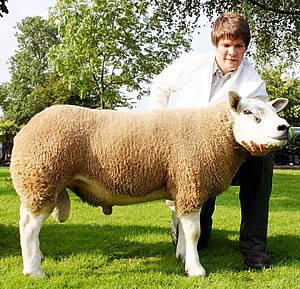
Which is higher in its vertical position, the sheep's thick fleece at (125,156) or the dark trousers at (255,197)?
the sheep's thick fleece at (125,156)

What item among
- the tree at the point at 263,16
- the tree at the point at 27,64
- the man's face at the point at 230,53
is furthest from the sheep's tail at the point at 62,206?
the tree at the point at 27,64

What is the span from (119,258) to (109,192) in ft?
2.92

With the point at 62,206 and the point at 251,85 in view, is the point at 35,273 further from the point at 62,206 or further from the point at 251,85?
the point at 251,85

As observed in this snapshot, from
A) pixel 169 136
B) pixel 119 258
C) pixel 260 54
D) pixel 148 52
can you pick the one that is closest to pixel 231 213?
pixel 119 258

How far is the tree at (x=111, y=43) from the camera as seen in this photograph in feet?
77.0

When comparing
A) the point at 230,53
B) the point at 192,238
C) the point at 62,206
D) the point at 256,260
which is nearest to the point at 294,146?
Result: the point at 256,260

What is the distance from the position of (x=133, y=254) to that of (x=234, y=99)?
1820 millimetres

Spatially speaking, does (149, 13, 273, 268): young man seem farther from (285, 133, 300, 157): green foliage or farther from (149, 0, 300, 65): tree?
(285, 133, 300, 157): green foliage

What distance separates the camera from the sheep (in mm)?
3953

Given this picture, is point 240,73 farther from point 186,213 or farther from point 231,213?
point 231,213

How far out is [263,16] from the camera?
59.8 feet

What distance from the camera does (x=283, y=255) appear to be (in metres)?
5.02

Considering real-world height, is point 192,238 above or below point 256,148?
below

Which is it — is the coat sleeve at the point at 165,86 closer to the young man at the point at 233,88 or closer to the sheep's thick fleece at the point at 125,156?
the young man at the point at 233,88
